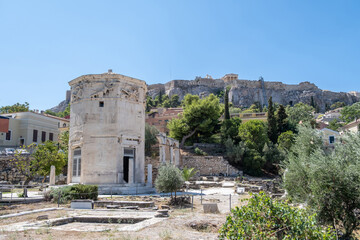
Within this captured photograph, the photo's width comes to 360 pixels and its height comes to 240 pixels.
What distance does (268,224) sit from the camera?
5.36m

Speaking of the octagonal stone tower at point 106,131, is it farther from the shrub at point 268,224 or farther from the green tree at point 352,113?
the green tree at point 352,113

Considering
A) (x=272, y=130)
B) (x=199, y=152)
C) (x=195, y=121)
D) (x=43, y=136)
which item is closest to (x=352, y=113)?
(x=272, y=130)

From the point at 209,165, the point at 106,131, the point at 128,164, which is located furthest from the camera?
the point at 209,165

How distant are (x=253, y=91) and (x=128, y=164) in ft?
324

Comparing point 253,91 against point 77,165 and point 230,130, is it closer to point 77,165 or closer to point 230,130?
point 230,130

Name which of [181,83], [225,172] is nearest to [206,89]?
[181,83]

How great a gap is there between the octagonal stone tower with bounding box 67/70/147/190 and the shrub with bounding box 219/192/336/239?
562 inches

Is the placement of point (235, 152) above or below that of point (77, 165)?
above

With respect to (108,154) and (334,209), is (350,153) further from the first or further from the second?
(108,154)

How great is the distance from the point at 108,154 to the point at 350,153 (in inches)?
556

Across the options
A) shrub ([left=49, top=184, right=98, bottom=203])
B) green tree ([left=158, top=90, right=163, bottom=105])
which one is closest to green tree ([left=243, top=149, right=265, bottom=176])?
shrub ([left=49, top=184, right=98, bottom=203])

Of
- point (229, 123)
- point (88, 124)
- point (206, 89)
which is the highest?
point (206, 89)

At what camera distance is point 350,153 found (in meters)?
8.71

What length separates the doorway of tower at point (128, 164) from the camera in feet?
64.7
